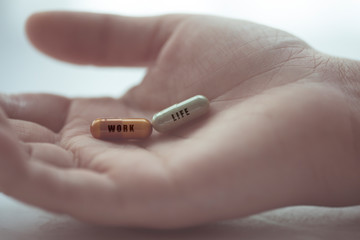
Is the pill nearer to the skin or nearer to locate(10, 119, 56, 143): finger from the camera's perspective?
the skin

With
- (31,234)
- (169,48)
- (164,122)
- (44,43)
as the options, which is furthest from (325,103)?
(44,43)

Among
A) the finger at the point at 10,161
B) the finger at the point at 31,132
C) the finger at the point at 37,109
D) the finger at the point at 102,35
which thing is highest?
the finger at the point at 102,35

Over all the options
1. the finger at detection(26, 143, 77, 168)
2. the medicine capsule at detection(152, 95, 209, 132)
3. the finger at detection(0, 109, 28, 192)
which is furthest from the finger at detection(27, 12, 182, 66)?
the finger at detection(0, 109, 28, 192)

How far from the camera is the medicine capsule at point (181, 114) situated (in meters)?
1.67

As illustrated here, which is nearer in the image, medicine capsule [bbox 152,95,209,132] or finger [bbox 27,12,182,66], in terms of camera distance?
medicine capsule [bbox 152,95,209,132]

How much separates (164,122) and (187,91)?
30 cm

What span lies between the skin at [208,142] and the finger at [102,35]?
12 cm

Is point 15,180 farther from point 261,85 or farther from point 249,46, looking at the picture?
point 249,46

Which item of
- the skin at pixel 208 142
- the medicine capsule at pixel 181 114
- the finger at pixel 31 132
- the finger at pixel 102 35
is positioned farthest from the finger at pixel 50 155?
the finger at pixel 102 35

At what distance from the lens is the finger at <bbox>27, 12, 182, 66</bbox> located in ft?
7.28

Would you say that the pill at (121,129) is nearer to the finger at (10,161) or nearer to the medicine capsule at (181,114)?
Result: the medicine capsule at (181,114)

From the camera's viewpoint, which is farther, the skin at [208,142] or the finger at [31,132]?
the finger at [31,132]

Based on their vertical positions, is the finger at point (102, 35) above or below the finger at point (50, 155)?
above

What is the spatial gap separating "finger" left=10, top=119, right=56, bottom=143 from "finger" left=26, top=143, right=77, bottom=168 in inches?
9.3
